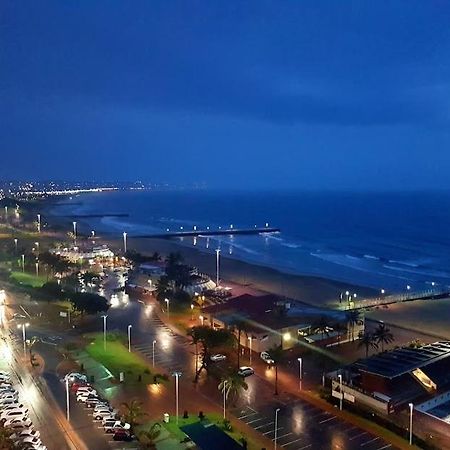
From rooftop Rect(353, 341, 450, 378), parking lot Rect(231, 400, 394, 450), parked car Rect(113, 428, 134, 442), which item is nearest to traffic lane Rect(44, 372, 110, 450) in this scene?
Answer: parked car Rect(113, 428, 134, 442)

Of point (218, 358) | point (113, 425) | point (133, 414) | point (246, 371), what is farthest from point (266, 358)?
point (113, 425)

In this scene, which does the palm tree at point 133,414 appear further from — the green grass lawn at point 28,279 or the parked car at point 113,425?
the green grass lawn at point 28,279

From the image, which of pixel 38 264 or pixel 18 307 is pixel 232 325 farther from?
pixel 38 264

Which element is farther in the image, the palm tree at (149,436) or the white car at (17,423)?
the white car at (17,423)

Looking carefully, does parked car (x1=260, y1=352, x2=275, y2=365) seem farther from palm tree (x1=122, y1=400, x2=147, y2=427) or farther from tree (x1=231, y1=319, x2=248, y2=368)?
palm tree (x1=122, y1=400, x2=147, y2=427)

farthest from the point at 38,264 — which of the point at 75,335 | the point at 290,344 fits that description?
the point at 290,344

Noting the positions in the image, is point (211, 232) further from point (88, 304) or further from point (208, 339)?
point (208, 339)

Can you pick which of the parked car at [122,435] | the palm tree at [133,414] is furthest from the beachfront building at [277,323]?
the parked car at [122,435]
